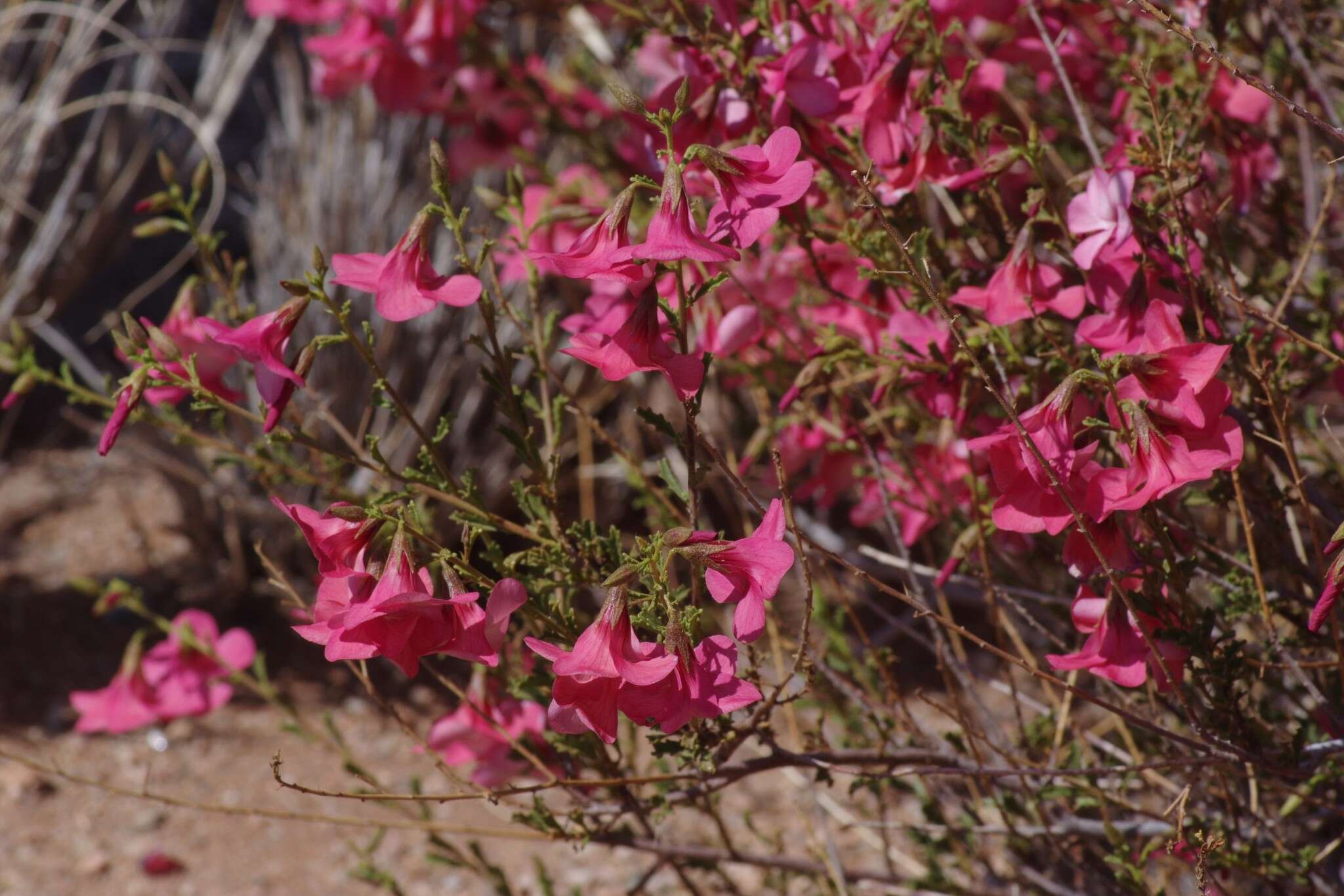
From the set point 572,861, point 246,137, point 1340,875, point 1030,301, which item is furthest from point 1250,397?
point 246,137

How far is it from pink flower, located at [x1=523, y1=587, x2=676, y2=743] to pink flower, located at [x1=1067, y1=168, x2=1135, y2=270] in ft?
1.46

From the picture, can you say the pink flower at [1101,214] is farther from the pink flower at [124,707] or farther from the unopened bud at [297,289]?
the pink flower at [124,707]

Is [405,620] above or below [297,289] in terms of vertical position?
below

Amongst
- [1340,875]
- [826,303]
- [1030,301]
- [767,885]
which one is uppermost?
[1030,301]

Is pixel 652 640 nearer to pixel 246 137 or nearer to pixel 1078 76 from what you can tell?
pixel 1078 76

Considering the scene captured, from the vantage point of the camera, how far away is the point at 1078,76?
4.53 ft

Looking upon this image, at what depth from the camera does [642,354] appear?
765 mm

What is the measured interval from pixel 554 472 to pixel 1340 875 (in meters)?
0.91

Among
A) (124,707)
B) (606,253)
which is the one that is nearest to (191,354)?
(606,253)

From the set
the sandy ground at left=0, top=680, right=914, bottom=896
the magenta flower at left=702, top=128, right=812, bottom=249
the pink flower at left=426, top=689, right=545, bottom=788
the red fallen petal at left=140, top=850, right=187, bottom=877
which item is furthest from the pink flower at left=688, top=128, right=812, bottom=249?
the red fallen petal at left=140, top=850, right=187, bottom=877

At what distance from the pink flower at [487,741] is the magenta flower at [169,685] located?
1.40 ft

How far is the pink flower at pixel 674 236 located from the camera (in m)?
0.72

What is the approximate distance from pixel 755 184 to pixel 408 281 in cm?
27

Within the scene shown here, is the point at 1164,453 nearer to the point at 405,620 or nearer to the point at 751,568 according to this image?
the point at 751,568
